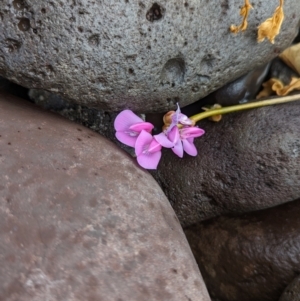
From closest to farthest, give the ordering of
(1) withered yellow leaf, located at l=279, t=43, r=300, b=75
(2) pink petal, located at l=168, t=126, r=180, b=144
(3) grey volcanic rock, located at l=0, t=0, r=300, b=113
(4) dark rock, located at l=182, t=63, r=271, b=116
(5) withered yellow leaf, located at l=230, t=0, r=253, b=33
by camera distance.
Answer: (3) grey volcanic rock, located at l=0, t=0, r=300, b=113
(5) withered yellow leaf, located at l=230, t=0, r=253, b=33
(2) pink petal, located at l=168, t=126, r=180, b=144
(4) dark rock, located at l=182, t=63, r=271, b=116
(1) withered yellow leaf, located at l=279, t=43, r=300, b=75

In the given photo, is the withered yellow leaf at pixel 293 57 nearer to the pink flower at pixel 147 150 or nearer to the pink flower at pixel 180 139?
the pink flower at pixel 180 139

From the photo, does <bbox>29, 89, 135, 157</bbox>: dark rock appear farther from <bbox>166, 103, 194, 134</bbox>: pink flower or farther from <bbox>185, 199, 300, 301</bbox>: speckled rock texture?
<bbox>185, 199, 300, 301</bbox>: speckled rock texture

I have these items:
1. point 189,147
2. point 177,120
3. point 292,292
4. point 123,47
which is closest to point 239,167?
point 189,147

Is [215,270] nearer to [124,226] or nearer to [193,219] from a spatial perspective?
[193,219]

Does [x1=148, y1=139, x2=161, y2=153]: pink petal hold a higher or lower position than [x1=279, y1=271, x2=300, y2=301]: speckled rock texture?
higher

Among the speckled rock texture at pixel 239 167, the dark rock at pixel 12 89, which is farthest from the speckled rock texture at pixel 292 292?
the dark rock at pixel 12 89

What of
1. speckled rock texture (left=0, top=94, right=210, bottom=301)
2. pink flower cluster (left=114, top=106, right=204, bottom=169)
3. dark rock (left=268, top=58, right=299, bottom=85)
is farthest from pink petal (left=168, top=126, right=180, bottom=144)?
dark rock (left=268, top=58, right=299, bottom=85)
